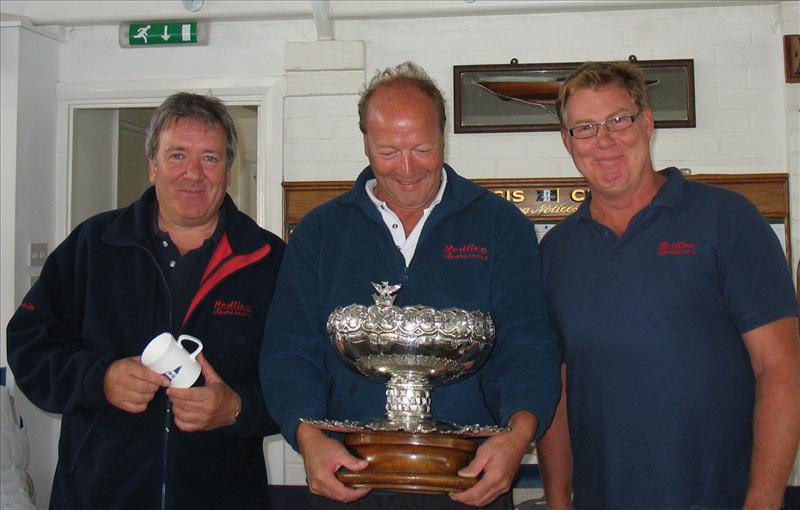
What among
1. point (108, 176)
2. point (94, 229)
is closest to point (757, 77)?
point (94, 229)

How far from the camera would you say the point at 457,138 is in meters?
4.50

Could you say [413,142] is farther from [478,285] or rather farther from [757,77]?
[757,77]

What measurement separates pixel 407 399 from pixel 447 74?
3.36m

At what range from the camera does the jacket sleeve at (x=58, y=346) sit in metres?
1.65

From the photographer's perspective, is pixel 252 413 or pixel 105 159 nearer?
pixel 252 413

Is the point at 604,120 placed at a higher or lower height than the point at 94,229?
higher

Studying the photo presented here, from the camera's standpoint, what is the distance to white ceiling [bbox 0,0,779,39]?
436 centimetres

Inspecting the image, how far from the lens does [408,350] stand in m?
1.38

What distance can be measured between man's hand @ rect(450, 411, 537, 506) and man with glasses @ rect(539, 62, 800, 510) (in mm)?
299

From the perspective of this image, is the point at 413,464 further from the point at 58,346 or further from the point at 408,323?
the point at 58,346

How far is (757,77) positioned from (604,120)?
3208 mm

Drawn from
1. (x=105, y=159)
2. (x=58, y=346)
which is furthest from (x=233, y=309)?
(x=105, y=159)

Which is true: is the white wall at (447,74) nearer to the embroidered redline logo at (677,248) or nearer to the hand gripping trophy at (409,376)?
the embroidered redline logo at (677,248)

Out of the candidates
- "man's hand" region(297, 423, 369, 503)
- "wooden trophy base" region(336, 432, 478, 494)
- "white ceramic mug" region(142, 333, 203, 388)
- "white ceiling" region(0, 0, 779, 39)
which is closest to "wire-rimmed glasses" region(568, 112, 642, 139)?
"wooden trophy base" region(336, 432, 478, 494)
